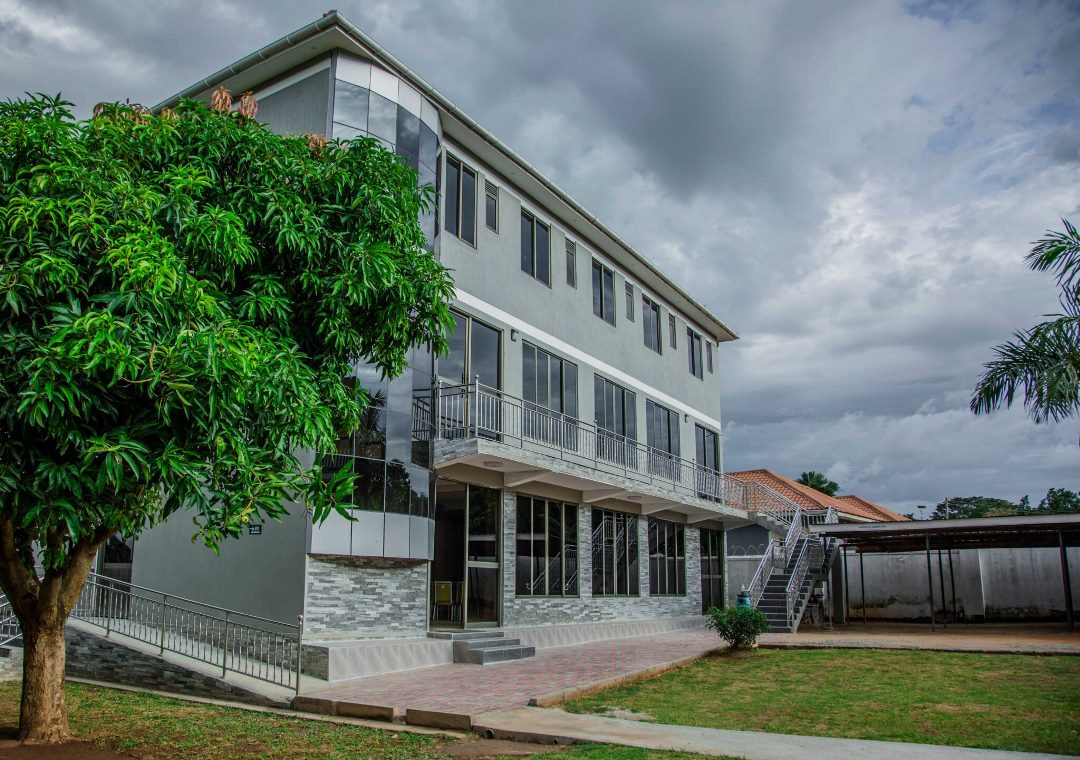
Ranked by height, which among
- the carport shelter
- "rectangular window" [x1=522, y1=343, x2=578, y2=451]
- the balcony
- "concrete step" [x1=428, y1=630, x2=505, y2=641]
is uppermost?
"rectangular window" [x1=522, y1=343, x2=578, y2=451]

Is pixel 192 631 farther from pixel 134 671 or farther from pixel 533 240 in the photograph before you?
pixel 533 240

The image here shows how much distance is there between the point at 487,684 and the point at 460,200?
9.90m

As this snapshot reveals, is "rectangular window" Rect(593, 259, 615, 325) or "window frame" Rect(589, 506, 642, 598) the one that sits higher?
"rectangular window" Rect(593, 259, 615, 325)

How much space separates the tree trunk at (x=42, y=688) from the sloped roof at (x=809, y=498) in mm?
27913

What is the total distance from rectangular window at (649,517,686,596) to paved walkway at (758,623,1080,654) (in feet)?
12.8

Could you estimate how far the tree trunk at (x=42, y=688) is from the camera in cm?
882

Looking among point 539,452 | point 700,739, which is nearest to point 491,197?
point 539,452

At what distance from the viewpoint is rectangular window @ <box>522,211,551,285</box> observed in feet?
69.7

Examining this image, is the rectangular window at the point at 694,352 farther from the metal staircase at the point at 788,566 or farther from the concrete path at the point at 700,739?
the concrete path at the point at 700,739

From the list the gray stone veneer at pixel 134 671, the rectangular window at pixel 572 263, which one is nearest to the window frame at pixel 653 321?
the rectangular window at pixel 572 263

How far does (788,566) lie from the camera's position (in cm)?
2619

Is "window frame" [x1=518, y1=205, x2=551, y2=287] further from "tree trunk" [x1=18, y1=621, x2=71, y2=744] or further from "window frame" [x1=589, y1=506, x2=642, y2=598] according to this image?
"tree trunk" [x1=18, y1=621, x2=71, y2=744]

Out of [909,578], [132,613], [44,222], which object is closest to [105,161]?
[44,222]

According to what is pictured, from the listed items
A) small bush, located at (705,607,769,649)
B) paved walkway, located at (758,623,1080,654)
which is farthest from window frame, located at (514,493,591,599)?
paved walkway, located at (758,623,1080,654)
